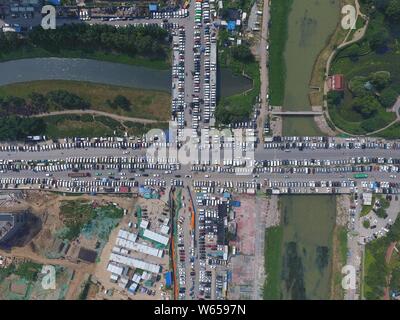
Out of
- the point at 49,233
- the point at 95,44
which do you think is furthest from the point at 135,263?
the point at 95,44

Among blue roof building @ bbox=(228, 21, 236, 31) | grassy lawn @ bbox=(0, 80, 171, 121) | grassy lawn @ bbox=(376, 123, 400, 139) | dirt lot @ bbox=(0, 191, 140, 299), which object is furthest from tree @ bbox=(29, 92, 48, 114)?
grassy lawn @ bbox=(376, 123, 400, 139)

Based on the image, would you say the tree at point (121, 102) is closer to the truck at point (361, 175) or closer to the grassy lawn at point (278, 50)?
the grassy lawn at point (278, 50)

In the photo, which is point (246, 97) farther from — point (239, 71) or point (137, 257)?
point (137, 257)

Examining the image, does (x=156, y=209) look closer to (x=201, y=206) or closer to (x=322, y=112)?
(x=201, y=206)
